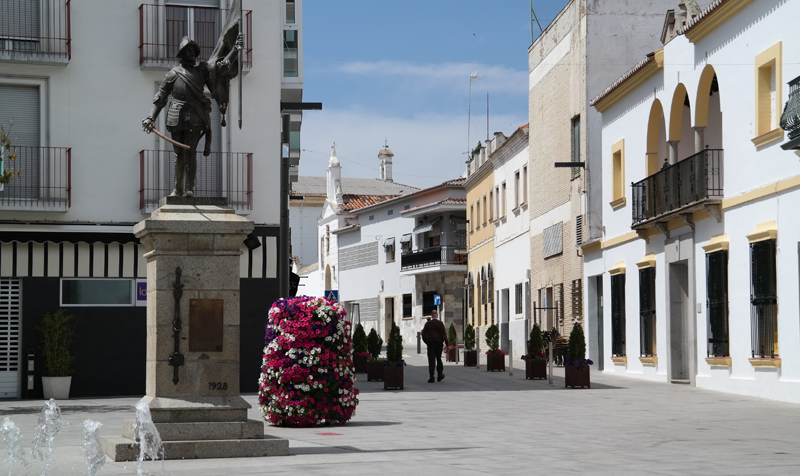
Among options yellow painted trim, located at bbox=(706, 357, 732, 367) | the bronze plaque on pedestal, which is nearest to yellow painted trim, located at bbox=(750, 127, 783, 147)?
yellow painted trim, located at bbox=(706, 357, 732, 367)

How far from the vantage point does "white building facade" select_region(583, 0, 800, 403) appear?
826 inches

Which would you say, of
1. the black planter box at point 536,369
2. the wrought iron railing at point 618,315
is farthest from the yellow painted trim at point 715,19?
the black planter box at point 536,369

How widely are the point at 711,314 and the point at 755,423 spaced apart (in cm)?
905

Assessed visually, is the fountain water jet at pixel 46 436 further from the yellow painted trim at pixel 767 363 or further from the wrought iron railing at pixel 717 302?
the wrought iron railing at pixel 717 302

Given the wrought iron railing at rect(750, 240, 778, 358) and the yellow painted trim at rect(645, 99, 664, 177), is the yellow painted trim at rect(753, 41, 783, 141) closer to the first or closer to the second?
A: the wrought iron railing at rect(750, 240, 778, 358)

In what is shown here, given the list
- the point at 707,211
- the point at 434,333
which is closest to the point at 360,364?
the point at 434,333

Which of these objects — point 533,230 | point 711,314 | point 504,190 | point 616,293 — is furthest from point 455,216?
point 711,314

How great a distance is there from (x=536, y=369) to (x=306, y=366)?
13.1 m

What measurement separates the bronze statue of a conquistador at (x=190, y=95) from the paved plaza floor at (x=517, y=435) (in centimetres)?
328

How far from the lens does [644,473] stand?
10023mm

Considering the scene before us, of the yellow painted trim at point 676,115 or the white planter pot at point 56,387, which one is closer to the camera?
the white planter pot at point 56,387

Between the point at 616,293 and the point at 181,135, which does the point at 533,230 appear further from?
the point at 181,135

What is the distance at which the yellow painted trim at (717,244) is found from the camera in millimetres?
23547

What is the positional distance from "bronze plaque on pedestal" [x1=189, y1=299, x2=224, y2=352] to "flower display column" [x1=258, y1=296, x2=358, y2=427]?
3.92 m
